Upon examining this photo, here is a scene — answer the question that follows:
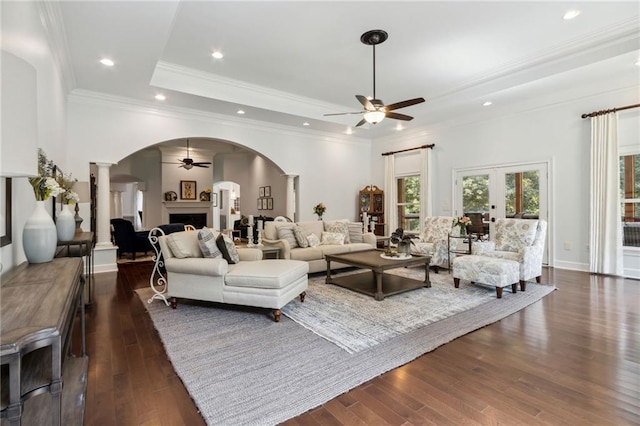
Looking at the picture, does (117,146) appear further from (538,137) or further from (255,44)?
(538,137)

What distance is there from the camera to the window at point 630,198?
515 centimetres

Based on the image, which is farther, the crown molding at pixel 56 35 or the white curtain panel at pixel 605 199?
the white curtain panel at pixel 605 199

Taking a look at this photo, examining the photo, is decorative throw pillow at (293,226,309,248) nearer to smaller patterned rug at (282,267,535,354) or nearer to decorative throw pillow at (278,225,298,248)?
decorative throw pillow at (278,225,298,248)

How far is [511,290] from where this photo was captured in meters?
4.41

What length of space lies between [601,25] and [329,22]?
3.29 meters

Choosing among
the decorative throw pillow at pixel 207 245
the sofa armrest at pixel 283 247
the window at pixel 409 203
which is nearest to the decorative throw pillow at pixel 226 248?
the decorative throw pillow at pixel 207 245

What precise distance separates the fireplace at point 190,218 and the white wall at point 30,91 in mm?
6265

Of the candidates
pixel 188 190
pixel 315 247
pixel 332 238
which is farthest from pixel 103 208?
pixel 188 190

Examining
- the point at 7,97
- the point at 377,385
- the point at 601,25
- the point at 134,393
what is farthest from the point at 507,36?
the point at 134,393

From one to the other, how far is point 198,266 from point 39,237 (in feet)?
5.08

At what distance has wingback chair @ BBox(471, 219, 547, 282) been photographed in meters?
4.51

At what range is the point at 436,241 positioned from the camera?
226 inches

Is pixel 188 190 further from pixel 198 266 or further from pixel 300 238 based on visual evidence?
pixel 198 266

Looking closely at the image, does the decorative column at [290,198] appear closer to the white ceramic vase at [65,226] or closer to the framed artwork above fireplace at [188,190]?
the framed artwork above fireplace at [188,190]
